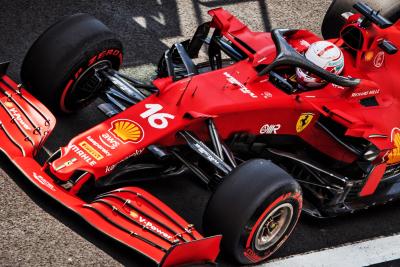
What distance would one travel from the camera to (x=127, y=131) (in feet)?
20.0

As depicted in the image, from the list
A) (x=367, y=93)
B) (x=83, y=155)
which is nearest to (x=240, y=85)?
(x=367, y=93)

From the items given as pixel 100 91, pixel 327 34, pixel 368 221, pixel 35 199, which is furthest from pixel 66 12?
pixel 368 221

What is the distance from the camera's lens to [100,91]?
23.2ft

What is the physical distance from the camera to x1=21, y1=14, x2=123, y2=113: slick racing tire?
21.7ft

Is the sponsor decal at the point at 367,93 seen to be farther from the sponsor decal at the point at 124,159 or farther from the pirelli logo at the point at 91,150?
the pirelli logo at the point at 91,150

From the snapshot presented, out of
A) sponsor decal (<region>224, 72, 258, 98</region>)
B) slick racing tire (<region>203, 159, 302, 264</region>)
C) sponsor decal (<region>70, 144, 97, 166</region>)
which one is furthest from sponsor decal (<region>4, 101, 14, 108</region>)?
slick racing tire (<region>203, 159, 302, 264</region>)

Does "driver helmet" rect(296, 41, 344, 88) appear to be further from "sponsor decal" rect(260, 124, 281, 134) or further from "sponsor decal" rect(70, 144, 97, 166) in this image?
"sponsor decal" rect(70, 144, 97, 166)

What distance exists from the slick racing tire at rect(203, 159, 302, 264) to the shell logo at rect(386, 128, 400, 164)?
1.25m

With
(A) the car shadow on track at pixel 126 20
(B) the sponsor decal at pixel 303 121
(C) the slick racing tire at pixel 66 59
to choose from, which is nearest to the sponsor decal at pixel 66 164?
(C) the slick racing tire at pixel 66 59

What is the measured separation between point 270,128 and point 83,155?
149cm

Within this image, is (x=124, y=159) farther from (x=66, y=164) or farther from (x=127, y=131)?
(x=66, y=164)

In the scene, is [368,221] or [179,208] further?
[368,221]

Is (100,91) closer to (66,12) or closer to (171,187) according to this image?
(171,187)

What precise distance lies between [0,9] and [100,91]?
2.24 meters
